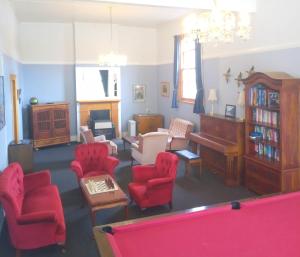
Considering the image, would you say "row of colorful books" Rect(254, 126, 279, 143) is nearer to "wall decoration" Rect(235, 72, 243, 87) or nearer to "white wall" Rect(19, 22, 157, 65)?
"wall decoration" Rect(235, 72, 243, 87)

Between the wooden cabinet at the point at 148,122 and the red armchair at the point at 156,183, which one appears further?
the wooden cabinet at the point at 148,122

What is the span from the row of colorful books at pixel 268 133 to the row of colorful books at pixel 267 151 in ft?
0.49

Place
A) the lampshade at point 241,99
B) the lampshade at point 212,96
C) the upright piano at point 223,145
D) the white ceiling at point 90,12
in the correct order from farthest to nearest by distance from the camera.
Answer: the white ceiling at point 90,12
the lampshade at point 212,96
the lampshade at point 241,99
the upright piano at point 223,145

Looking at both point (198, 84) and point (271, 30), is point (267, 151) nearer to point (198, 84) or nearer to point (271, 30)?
point (271, 30)

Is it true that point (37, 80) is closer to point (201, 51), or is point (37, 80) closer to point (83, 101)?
point (83, 101)

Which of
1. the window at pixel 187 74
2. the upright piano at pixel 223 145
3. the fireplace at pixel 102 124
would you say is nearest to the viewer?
the upright piano at pixel 223 145

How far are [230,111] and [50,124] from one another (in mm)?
5740

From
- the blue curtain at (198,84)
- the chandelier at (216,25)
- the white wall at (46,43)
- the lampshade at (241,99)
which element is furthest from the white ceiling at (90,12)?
the chandelier at (216,25)

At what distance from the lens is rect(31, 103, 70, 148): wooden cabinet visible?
9.91 m

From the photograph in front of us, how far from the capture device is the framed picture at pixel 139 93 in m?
11.7

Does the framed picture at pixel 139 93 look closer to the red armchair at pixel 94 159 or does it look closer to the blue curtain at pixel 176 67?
the blue curtain at pixel 176 67

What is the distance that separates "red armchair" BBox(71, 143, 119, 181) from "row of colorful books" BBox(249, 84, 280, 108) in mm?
2791

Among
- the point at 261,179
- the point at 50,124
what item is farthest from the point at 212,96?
the point at 50,124

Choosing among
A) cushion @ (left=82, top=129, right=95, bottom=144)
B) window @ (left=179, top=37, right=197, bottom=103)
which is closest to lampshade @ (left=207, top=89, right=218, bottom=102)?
window @ (left=179, top=37, right=197, bottom=103)
